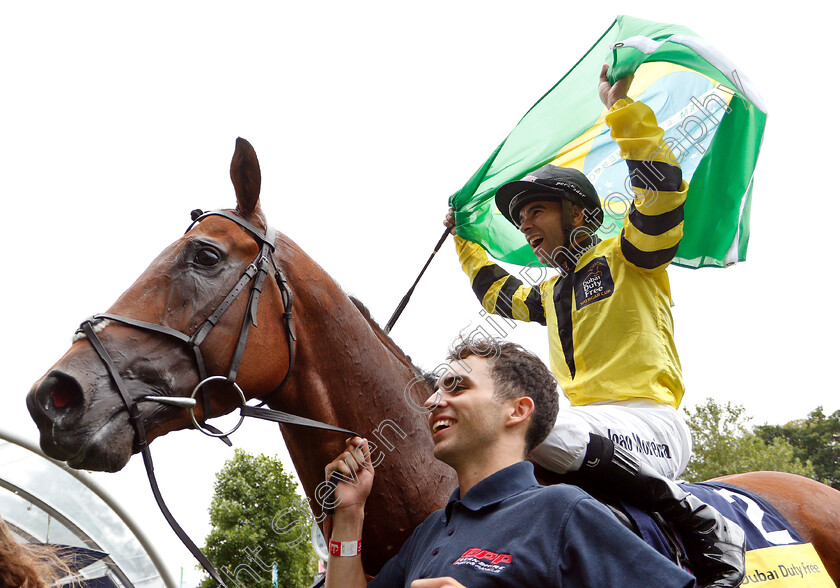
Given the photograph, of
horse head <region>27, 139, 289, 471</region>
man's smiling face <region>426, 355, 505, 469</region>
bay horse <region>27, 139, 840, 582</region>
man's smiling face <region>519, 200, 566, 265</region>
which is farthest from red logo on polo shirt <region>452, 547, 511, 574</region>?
man's smiling face <region>519, 200, 566, 265</region>

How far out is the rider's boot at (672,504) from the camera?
103 inches

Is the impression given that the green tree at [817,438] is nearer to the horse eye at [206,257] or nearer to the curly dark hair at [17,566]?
the horse eye at [206,257]

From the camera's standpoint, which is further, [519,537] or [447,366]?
[447,366]

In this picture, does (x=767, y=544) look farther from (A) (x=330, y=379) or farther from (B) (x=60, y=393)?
(B) (x=60, y=393)

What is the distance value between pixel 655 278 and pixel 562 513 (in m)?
2.00

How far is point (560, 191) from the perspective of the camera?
11.7 feet

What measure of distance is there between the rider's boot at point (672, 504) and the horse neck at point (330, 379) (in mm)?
713

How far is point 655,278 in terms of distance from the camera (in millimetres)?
3416

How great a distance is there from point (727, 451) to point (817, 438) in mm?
11599

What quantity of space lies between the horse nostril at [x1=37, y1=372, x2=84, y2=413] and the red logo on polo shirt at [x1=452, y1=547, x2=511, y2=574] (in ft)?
4.19

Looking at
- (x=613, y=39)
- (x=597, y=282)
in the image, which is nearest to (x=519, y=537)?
(x=597, y=282)

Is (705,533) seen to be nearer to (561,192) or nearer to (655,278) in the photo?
(655,278)

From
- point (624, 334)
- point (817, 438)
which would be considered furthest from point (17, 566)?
point (817, 438)

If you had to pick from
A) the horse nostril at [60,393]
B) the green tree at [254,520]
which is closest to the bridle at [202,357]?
the horse nostril at [60,393]
